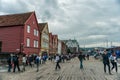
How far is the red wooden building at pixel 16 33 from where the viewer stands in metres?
41.2

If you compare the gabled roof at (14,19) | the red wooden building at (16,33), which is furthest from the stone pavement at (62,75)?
the gabled roof at (14,19)

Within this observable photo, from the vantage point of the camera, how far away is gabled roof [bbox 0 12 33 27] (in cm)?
4220

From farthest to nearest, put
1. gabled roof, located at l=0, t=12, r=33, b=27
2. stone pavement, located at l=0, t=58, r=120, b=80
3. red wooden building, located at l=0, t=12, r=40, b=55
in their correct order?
gabled roof, located at l=0, t=12, r=33, b=27
red wooden building, located at l=0, t=12, r=40, b=55
stone pavement, located at l=0, t=58, r=120, b=80

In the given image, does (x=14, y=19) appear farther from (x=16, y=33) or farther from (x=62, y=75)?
(x=62, y=75)

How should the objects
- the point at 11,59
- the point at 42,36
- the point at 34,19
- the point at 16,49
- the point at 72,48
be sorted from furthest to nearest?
the point at 72,48 → the point at 42,36 → the point at 34,19 → the point at 16,49 → the point at 11,59

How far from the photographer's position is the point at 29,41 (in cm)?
4503

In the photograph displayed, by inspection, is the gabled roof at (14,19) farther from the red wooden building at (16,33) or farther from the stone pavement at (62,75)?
the stone pavement at (62,75)

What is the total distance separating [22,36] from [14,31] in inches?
85.7

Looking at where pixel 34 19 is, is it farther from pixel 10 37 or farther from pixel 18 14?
pixel 10 37

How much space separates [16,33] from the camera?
4166 cm

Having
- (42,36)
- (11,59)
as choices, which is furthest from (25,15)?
(11,59)

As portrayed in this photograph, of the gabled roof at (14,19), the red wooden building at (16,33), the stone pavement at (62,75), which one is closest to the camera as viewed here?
the stone pavement at (62,75)

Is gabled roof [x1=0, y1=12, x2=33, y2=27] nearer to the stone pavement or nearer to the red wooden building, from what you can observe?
the red wooden building

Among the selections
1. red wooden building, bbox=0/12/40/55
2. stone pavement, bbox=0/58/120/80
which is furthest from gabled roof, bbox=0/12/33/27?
stone pavement, bbox=0/58/120/80
